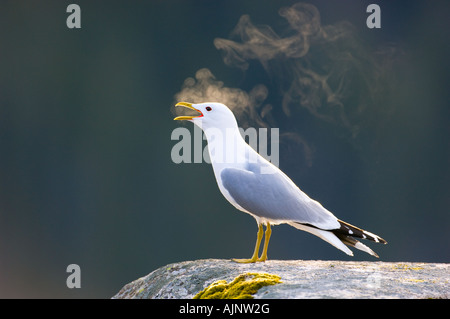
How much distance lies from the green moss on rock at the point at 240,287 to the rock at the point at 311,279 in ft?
0.13

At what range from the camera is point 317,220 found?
12.8 feet

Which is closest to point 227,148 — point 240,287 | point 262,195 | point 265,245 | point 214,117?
point 214,117

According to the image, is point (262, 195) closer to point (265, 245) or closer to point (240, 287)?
point (265, 245)

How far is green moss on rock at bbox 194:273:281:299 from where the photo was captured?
3068 mm

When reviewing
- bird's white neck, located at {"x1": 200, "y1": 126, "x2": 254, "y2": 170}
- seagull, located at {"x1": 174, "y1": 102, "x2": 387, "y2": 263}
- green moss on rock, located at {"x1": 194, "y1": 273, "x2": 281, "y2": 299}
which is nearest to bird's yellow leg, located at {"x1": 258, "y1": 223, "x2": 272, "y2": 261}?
seagull, located at {"x1": 174, "y1": 102, "x2": 387, "y2": 263}

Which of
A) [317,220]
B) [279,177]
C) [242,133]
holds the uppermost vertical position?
[242,133]

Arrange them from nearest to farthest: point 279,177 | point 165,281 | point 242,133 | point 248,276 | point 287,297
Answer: point 287,297 < point 248,276 < point 165,281 < point 279,177 < point 242,133

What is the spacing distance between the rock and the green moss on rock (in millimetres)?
40

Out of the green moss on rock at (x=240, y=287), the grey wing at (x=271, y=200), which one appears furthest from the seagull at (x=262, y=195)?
the green moss on rock at (x=240, y=287)

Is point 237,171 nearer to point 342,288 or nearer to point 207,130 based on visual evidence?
point 207,130

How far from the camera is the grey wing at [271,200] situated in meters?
3.89

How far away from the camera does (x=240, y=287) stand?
313 centimetres
